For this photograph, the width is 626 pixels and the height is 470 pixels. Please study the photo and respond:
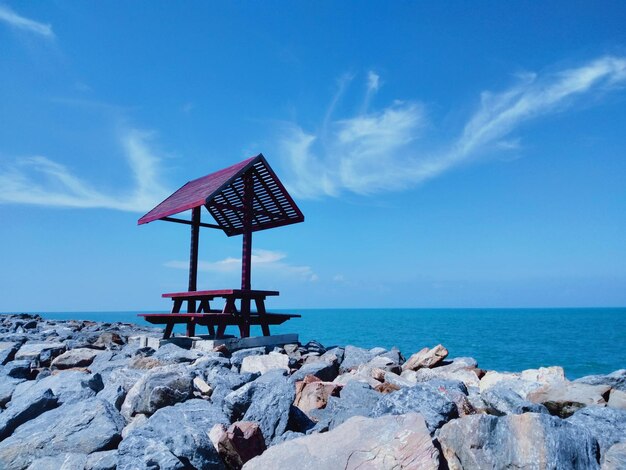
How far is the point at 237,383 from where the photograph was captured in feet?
21.0

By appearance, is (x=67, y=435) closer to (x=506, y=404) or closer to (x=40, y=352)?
(x=506, y=404)

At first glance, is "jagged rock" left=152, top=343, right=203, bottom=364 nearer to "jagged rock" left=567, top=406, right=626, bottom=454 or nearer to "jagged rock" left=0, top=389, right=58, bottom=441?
"jagged rock" left=0, top=389, right=58, bottom=441

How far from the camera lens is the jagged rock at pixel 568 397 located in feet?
18.3

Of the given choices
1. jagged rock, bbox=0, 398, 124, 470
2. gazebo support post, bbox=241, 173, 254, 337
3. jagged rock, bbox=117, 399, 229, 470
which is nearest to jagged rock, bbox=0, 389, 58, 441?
jagged rock, bbox=0, 398, 124, 470

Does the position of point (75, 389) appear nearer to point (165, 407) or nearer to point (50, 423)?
point (50, 423)

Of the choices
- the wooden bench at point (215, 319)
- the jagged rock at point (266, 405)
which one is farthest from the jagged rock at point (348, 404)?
the wooden bench at point (215, 319)

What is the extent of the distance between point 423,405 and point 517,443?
0.98 metres

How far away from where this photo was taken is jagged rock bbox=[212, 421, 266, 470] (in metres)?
4.52

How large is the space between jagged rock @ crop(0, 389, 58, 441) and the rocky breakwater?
0.02m

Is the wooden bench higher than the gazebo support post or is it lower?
lower

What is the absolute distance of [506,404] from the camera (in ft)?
16.7

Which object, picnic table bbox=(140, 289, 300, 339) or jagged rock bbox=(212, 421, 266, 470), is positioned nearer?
jagged rock bbox=(212, 421, 266, 470)

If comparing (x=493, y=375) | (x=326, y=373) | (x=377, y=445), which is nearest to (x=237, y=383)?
(x=326, y=373)

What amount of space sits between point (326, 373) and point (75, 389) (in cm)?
386
